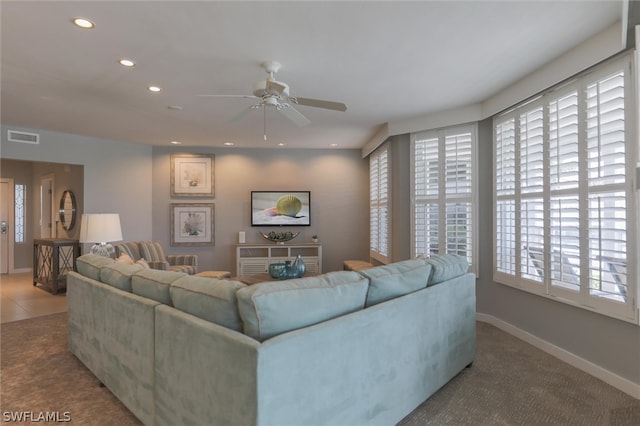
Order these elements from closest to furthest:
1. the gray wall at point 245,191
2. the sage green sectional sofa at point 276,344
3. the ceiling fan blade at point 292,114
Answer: the sage green sectional sofa at point 276,344 < the ceiling fan blade at point 292,114 < the gray wall at point 245,191

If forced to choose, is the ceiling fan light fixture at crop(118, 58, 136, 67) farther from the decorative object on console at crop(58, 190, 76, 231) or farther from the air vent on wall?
the decorative object on console at crop(58, 190, 76, 231)

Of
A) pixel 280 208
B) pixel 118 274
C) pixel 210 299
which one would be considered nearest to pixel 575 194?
pixel 210 299

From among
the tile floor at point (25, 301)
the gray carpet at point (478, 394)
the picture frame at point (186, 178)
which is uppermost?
the picture frame at point (186, 178)

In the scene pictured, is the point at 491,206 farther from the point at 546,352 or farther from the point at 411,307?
the point at 411,307

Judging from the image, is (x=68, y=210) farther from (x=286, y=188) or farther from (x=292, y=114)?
(x=292, y=114)

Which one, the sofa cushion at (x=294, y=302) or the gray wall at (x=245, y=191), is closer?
the sofa cushion at (x=294, y=302)

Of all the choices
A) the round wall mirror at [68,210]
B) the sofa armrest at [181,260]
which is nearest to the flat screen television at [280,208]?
the sofa armrest at [181,260]

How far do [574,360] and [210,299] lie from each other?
315 cm

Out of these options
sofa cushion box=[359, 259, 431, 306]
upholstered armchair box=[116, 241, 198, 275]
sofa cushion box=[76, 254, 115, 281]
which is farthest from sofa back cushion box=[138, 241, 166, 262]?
sofa cushion box=[359, 259, 431, 306]

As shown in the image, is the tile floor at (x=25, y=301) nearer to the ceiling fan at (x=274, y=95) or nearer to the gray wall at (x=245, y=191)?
the gray wall at (x=245, y=191)

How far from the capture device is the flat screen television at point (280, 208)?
22.4 feet

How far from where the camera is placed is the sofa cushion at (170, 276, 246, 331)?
5.41ft

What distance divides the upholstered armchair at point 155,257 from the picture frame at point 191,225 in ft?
2.93

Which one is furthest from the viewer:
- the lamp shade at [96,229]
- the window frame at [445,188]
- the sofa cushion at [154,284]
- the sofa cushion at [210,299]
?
the window frame at [445,188]
